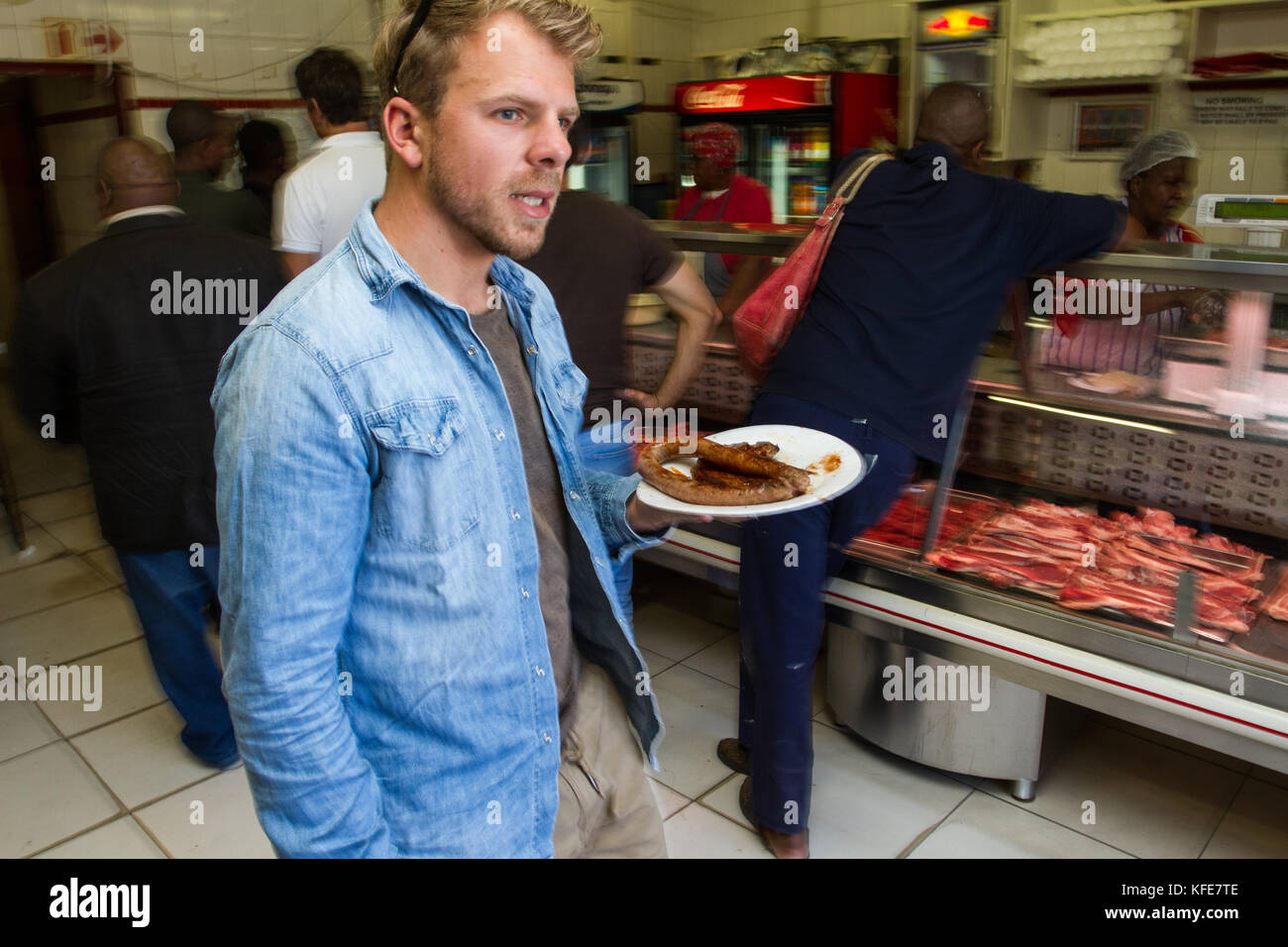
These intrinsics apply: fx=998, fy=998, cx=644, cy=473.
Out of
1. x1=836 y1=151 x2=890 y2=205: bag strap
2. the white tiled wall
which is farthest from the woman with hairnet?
the white tiled wall

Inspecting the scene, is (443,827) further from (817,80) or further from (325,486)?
(817,80)

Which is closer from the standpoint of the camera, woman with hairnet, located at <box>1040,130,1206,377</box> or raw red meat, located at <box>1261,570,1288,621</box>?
raw red meat, located at <box>1261,570,1288,621</box>

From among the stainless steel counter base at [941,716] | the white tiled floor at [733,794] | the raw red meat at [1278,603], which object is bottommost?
the white tiled floor at [733,794]

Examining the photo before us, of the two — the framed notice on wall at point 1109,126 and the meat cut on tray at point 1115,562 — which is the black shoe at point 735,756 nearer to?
the meat cut on tray at point 1115,562

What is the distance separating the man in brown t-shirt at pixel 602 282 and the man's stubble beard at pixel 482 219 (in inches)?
62.9

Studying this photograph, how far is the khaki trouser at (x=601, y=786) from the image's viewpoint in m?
1.64

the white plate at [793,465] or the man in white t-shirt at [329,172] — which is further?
the man in white t-shirt at [329,172]

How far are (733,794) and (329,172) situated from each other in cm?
243

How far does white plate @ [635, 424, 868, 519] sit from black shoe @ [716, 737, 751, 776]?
1.37 metres

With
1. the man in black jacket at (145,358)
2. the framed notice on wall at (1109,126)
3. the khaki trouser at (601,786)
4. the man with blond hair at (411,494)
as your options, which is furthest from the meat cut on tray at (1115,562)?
the framed notice on wall at (1109,126)

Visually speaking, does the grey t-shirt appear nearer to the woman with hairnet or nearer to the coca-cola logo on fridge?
the woman with hairnet

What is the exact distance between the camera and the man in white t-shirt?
3324 millimetres
